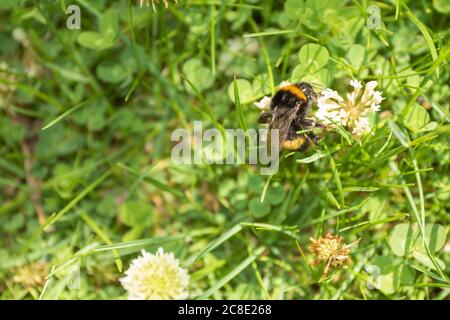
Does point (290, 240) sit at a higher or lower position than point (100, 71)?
lower

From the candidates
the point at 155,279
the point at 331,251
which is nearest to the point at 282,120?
the point at 331,251

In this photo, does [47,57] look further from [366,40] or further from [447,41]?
[447,41]

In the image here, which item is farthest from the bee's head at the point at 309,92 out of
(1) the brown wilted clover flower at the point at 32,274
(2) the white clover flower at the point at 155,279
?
(1) the brown wilted clover flower at the point at 32,274

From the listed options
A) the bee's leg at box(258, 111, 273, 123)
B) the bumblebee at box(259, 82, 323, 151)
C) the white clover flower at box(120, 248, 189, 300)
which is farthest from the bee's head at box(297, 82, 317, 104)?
the white clover flower at box(120, 248, 189, 300)

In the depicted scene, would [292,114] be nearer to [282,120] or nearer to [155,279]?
[282,120]

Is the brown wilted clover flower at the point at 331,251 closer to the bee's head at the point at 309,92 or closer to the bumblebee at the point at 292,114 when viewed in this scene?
the bumblebee at the point at 292,114

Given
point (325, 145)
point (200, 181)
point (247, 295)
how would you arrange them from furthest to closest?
point (200, 181) < point (247, 295) < point (325, 145)
